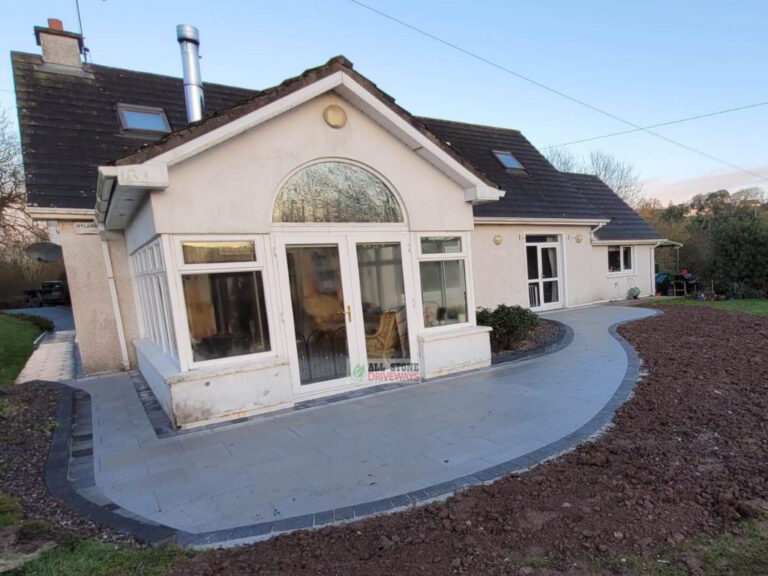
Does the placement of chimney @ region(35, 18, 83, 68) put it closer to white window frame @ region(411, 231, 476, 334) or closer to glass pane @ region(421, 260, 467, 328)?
white window frame @ region(411, 231, 476, 334)

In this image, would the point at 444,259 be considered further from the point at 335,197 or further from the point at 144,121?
the point at 144,121

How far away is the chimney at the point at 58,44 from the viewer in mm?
9938

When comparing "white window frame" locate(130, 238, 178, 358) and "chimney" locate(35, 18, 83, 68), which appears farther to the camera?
"chimney" locate(35, 18, 83, 68)

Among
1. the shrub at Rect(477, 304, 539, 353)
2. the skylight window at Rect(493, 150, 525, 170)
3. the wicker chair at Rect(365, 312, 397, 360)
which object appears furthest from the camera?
the skylight window at Rect(493, 150, 525, 170)

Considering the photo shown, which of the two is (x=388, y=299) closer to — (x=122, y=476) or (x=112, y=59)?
(x=122, y=476)

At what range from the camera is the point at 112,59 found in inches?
433

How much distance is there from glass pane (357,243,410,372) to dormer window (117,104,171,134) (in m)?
6.78

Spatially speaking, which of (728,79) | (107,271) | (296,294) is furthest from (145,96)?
(728,79)

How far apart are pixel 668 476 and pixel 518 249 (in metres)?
10.1

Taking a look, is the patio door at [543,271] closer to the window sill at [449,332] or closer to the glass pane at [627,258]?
the glass pane at [627,258]

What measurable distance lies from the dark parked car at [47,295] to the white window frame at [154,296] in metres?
24.6

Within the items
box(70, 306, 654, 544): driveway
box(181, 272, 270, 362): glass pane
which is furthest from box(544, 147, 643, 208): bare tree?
box(181, 272, 270, 362): glass pane

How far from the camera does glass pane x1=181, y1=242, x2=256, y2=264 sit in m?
5.11

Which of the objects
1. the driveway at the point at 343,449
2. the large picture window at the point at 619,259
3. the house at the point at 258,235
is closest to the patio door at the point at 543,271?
the large picture window at the point at 619,259
